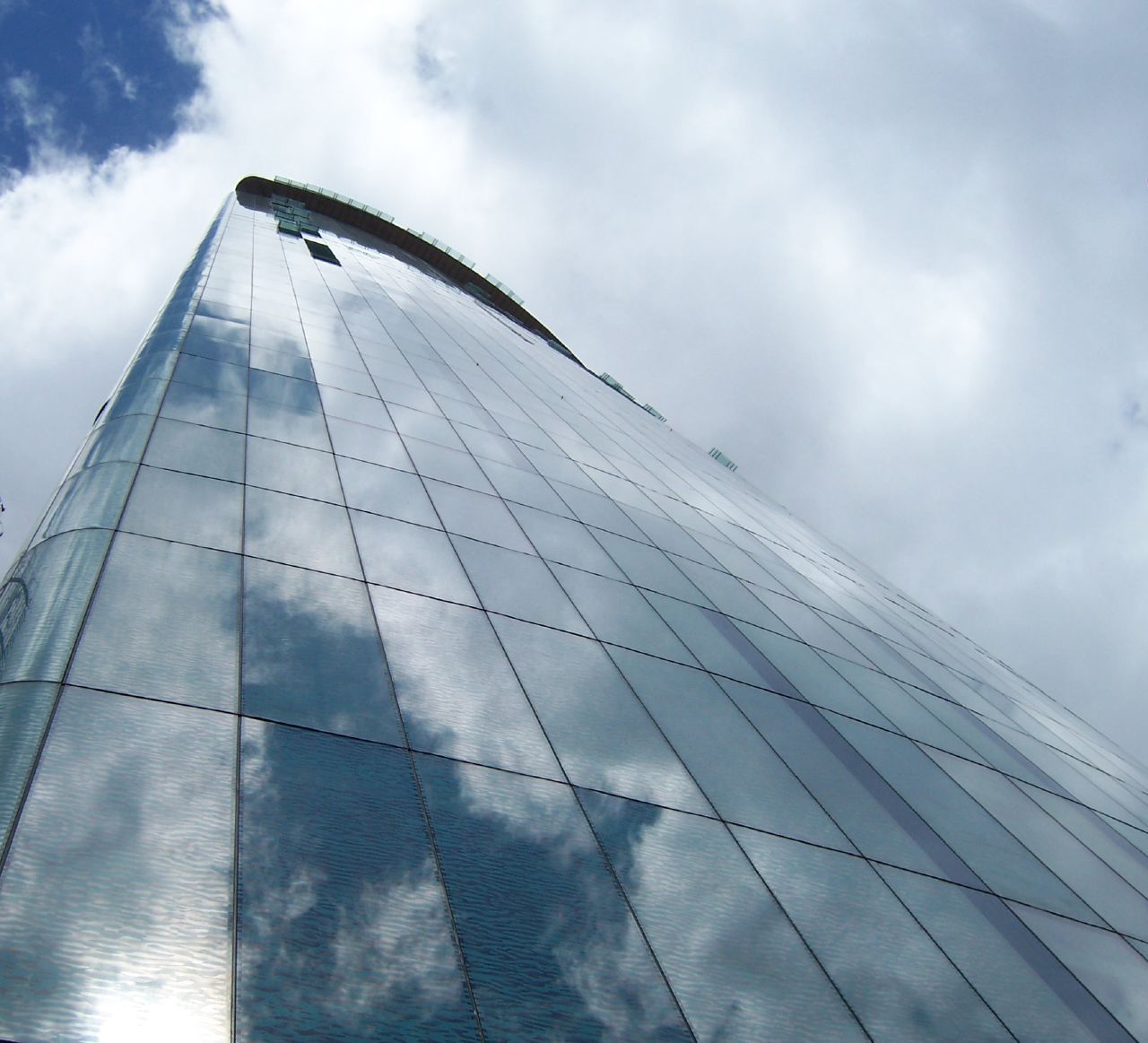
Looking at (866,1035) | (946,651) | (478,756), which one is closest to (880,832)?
(866,1035)

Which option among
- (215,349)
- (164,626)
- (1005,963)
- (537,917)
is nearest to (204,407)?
(215,349)

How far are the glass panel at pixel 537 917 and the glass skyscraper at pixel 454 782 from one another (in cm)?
2

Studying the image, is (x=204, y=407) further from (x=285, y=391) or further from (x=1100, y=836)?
(x=1100, y=836)

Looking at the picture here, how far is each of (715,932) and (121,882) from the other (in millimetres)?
3665

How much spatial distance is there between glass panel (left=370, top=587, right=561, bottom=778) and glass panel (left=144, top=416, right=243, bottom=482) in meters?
2.65

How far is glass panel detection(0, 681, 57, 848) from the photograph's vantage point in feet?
13.0

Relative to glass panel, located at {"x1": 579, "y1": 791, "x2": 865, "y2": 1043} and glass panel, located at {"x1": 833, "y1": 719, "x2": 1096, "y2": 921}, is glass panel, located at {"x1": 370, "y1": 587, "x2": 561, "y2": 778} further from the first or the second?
glass panel, located at {"x1": 833, "y1": 719, "x2": 1096, "y2": 921}

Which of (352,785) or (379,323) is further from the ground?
(379,323)

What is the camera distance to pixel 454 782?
211 inches

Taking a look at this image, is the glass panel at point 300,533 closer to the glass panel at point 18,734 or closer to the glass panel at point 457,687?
the glass panel at point 457,687

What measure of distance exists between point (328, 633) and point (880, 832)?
569 cm

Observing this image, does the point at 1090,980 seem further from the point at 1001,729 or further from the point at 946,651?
the point at 946,651

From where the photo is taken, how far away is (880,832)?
24.7 feet

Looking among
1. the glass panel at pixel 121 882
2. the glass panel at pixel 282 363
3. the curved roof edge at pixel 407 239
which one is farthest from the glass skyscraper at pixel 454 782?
the curved roof edge at pixel 407 239
